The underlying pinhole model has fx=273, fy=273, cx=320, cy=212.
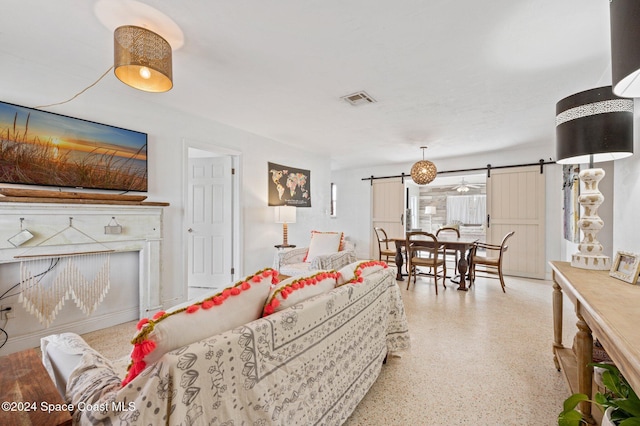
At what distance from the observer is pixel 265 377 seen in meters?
1.03

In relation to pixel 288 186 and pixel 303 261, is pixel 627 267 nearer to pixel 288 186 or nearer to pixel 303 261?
pixel 303 261

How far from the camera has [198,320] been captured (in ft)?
3.05

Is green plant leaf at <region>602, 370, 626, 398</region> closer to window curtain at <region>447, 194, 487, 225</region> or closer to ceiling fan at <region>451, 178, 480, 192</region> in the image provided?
ceiling fan at <region>451, 178, 480, 192</region>

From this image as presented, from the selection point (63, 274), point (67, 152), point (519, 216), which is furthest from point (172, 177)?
point (519, 216)

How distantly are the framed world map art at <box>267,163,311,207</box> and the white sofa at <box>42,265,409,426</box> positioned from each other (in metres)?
3.11

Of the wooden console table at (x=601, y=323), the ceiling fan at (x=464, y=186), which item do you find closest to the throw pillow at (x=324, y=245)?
the wooden console table at (x=601, y=323)

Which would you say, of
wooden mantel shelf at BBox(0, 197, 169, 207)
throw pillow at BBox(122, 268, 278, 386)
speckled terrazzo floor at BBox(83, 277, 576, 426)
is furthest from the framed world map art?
throw pillow at BBox(122, 268, 278, 386)

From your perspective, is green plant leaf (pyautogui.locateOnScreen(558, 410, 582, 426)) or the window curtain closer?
green plant leaf (pyautogui.locateOnScreen(558, 410, 582, 426))

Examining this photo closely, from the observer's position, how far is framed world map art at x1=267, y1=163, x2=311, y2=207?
15.1ft

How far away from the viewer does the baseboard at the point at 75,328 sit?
7.34ft

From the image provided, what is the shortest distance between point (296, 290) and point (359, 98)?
2.35 metres

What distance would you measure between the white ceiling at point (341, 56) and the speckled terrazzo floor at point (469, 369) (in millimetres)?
2119

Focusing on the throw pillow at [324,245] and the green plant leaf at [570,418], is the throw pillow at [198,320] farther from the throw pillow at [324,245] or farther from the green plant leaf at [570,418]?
the throw pillow at [324,245]

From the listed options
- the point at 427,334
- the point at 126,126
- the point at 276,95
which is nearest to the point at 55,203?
the point at 126,126
